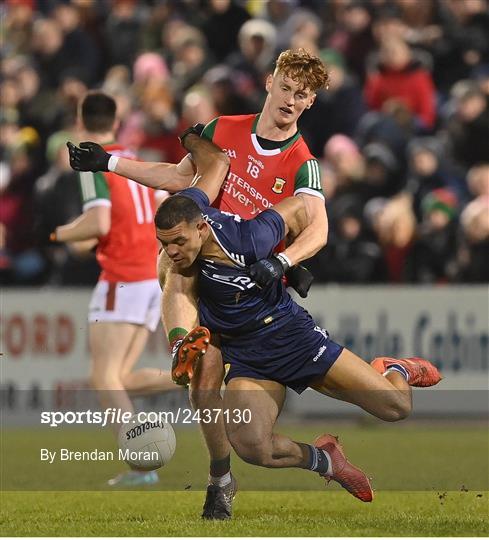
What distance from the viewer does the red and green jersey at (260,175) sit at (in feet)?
30.4

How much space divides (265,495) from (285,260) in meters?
2.73

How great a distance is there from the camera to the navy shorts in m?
9.09

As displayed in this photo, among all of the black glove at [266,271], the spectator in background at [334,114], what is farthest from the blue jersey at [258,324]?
the spectator in background at [334,114]

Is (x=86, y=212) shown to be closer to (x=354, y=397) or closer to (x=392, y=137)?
(x=354, y=397)

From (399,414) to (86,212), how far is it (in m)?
3.75

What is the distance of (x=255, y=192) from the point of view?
927 centimetres

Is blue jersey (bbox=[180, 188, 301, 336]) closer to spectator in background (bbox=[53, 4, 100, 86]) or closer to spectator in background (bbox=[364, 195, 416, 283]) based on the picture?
spectator in background (bbox=[364, 195, 416, 283])

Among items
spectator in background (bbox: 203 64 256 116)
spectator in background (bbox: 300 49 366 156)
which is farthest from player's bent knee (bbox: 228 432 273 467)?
spectator in background (bbox: 300 49 366 156)

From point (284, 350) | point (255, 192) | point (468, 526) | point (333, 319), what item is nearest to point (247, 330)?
point (284, 350)

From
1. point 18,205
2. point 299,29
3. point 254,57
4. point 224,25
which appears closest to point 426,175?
point 299,29

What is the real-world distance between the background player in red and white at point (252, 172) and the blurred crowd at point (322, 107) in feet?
22.1

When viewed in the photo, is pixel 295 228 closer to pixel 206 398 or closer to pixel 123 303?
pixel 206 398

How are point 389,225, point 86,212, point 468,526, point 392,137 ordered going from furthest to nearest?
point 392,137 → point 389,225 → point 86,212 → point 468,526

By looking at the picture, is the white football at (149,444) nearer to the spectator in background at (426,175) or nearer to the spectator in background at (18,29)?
the spectator in background at (426,175)
